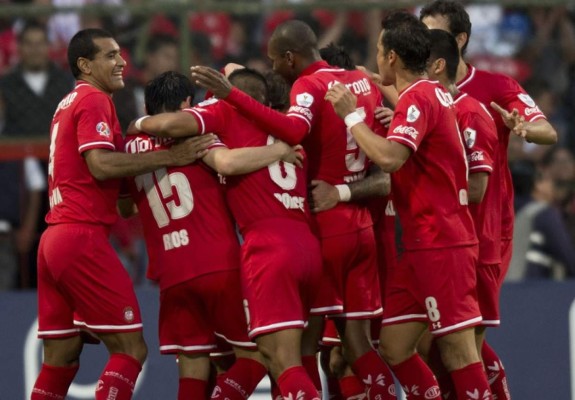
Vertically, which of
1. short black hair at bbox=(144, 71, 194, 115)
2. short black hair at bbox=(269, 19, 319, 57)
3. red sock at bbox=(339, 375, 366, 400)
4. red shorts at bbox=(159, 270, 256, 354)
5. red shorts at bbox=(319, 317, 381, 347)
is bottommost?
red sock at bbox=(339, 375, 366, 400)

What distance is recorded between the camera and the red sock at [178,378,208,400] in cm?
838

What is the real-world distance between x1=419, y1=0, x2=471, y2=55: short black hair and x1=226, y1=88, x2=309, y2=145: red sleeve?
4.03 ft

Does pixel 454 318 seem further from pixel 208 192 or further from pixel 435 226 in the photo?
pixel 208 192

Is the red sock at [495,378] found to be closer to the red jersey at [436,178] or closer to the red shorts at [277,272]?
the red jersey at [436,178]

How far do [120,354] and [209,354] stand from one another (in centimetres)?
51

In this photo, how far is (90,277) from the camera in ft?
27.1

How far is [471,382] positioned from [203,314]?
1.57m

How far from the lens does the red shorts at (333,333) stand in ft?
29.4

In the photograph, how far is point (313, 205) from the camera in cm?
851

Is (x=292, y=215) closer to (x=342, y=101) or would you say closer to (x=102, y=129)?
(x=342, y=101)

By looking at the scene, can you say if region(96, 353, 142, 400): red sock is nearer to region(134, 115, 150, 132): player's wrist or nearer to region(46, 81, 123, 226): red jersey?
region(46, 81, 123, 226): red jersey

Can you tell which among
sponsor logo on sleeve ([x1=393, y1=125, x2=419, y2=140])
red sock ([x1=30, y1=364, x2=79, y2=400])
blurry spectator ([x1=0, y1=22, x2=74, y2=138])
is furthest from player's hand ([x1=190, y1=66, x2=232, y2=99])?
blurry spectator ([x1=0, y1=22, x2=74, y2=138])

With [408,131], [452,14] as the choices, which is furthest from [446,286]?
[452,14]

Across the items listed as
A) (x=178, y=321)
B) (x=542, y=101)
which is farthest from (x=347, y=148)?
(x=542, y=101)
